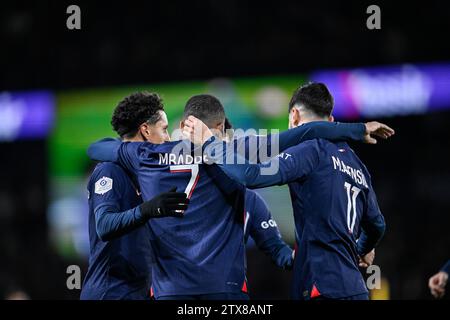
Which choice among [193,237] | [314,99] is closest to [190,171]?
[193,237]

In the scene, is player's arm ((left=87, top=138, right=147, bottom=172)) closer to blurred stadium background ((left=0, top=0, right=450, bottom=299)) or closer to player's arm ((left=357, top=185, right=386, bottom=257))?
player's arm ((left=357, top=185, right=386, bottom=257))

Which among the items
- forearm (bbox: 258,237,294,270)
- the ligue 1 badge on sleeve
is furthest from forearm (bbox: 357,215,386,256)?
the ligue 1 badge on sleeve

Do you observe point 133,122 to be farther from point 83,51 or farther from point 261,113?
point 83,51

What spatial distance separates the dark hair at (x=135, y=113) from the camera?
469 cm

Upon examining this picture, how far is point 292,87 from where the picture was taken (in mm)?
11711

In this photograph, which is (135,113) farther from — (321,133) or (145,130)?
(321,133)

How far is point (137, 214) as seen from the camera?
405 centimetres

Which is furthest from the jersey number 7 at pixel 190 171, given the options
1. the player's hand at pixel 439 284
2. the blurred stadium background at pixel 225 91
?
the blurred stadium background at pixel 225 91

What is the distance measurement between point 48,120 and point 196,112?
9392mm

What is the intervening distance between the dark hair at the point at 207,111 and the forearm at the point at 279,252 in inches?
42.6

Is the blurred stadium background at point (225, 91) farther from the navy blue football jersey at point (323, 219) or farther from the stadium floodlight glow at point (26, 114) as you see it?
the navy blue football jersey at point (323, 219)

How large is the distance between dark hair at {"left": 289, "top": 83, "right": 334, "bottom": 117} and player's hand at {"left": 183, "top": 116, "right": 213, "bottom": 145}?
0.63m
